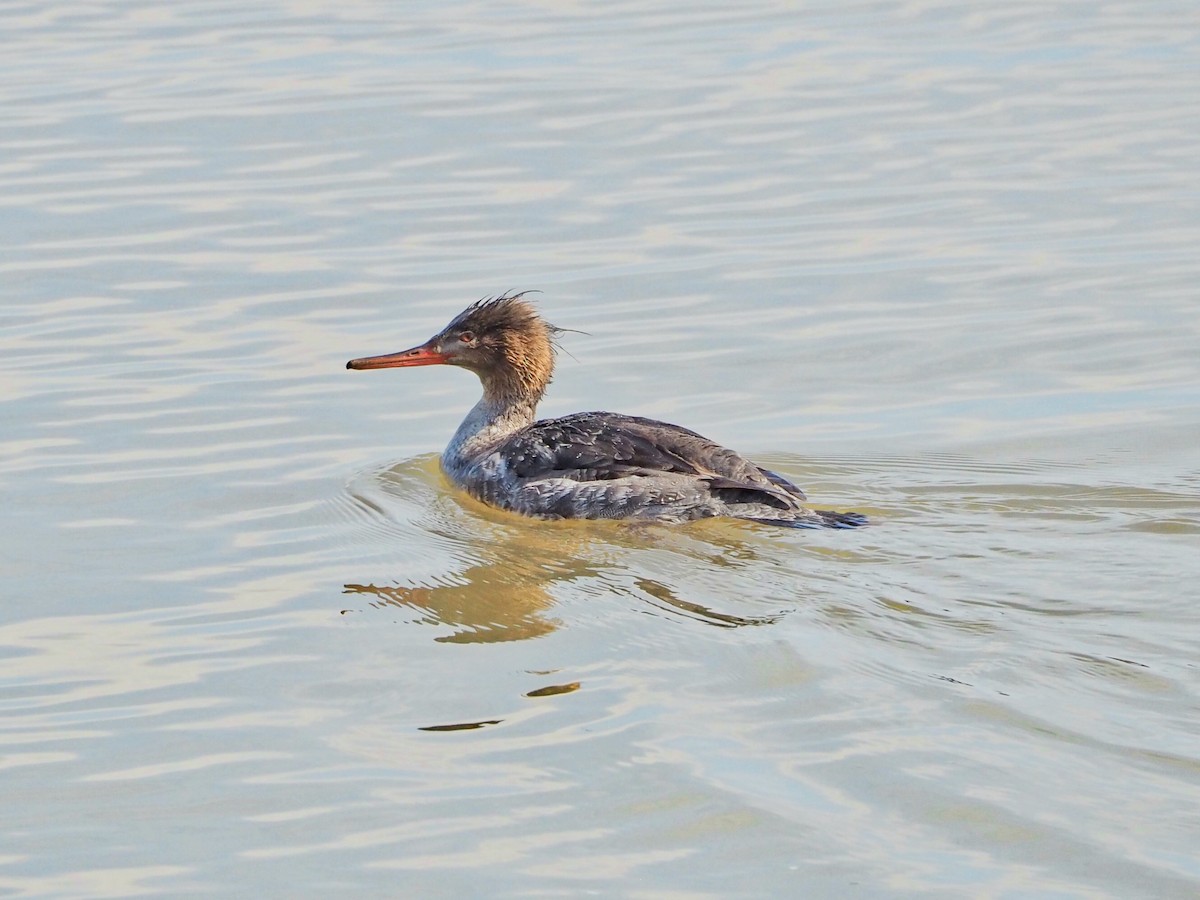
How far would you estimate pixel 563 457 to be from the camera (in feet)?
30.9

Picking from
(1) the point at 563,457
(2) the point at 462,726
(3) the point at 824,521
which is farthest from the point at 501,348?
(2) the point at 462,726

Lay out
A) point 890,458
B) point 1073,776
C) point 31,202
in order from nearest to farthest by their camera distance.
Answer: point 1073,776 < point 890,458 < point 31,202

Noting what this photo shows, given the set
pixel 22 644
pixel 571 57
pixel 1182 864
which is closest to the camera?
pixel 1182 864

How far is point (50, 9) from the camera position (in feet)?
68.2

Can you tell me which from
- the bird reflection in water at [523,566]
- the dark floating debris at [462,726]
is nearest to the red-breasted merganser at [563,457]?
the bird reflection in water at [523,566]

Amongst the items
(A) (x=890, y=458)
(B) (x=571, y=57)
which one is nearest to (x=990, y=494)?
(A) (x=890, y=458)

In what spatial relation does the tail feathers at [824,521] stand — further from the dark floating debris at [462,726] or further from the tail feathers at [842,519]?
the dark floating debris at [462,726]

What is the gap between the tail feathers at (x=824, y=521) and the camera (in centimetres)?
867

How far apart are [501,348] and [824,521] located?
8.46 ft

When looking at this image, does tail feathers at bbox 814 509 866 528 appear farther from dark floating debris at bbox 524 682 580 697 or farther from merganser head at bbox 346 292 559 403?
merganser head at bbox 346 292 559 403

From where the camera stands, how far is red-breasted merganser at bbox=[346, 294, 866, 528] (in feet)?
29.3

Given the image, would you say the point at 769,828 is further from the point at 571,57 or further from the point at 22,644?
the point at 571,57

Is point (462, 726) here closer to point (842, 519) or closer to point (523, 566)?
point (523, 566)

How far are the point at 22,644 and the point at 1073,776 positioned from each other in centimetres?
405
